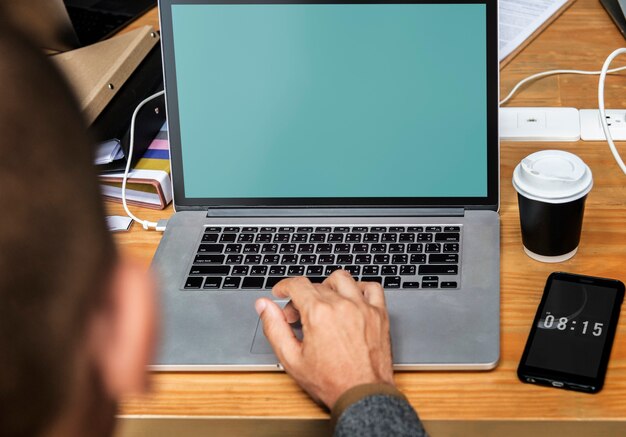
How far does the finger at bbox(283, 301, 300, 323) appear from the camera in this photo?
0.96m

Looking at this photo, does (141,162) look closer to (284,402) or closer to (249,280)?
(249,280)

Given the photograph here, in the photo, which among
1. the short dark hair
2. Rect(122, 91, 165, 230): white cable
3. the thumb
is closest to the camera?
the short dark hair

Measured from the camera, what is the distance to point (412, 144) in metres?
1.11

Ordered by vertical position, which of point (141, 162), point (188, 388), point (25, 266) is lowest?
point (188, 388)

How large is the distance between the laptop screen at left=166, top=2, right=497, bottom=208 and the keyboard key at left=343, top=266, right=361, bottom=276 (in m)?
0.12

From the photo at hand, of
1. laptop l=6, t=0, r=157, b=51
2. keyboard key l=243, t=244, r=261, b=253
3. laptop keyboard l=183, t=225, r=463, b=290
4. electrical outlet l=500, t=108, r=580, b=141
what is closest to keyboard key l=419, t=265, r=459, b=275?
laptop keyboard l=183, t=225, r=463, b=290

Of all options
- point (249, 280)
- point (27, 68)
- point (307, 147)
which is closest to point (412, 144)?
point (307, 147)

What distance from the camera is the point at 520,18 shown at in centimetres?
157

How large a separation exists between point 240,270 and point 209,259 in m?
0.05

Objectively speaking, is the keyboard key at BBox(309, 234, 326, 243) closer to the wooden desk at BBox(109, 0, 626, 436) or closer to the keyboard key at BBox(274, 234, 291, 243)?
the keyboard key at BBox(274, 234, 291, 243)

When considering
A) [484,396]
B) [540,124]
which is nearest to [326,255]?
[484,396]

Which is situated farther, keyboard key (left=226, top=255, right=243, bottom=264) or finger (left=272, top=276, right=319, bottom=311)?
keyboard key (left=226, top=255, right=243, bottom=264)

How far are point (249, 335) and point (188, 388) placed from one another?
0.09 m

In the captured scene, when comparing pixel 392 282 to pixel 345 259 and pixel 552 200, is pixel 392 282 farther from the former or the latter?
pixel 552 200
